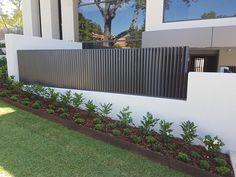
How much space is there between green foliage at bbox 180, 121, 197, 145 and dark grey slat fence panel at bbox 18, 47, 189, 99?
2.25 ft

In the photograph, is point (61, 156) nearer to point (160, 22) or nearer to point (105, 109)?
point (105, 109)

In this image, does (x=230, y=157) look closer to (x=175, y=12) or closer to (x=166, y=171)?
(x=166, y=171)

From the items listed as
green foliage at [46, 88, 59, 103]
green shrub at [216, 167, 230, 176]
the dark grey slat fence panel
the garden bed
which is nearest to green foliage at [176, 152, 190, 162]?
the garden bed

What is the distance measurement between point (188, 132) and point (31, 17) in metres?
12.1

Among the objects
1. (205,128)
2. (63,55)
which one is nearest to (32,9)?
(63,55)

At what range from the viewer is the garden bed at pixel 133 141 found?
148 inches

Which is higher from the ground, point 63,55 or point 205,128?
point 63,55

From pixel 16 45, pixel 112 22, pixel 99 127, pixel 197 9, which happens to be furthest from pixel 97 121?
pixel 112 22

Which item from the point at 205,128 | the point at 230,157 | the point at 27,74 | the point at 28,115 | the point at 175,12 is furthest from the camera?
the point at 175,12

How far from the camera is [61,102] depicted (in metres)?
6.11

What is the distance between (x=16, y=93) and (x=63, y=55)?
7.03 ft

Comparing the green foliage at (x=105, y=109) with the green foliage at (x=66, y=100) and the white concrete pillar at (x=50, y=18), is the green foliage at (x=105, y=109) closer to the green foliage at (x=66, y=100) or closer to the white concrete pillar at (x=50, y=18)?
the green foliage at (x=66, y=100)

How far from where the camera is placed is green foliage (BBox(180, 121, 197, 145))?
421 cm

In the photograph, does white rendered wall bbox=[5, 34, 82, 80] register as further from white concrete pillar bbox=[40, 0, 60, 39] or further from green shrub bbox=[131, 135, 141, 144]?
green shrub bbox=[131, 135, 141, 144]
